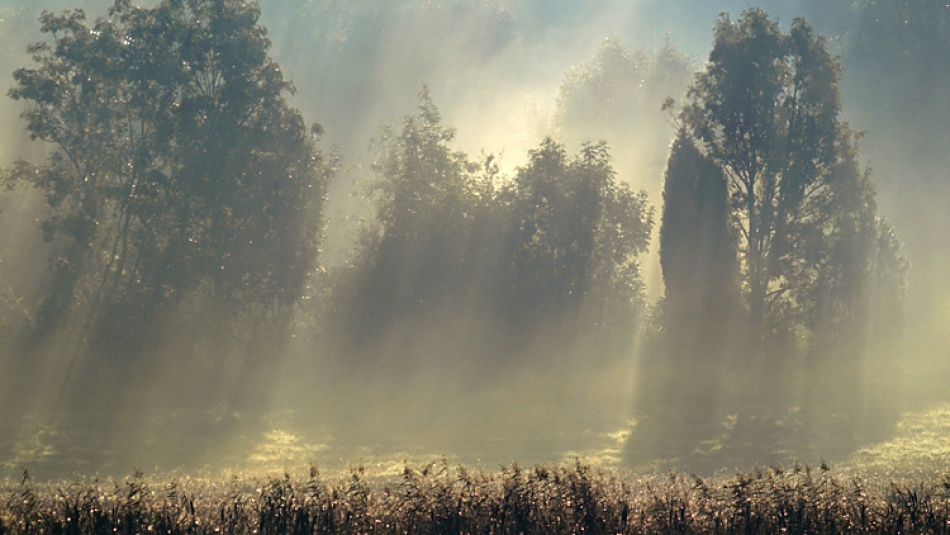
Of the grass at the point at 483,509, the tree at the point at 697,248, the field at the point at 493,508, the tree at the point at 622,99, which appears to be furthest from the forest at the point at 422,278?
the tree at the point at 622,99

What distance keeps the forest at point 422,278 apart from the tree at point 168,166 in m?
0.13

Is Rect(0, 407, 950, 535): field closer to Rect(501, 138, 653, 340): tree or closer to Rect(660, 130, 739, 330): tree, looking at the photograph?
Rect(660, 130, 739, 330): tree

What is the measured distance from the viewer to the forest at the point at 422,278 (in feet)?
131

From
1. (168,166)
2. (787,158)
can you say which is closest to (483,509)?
(168,166)

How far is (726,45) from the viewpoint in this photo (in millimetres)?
48500

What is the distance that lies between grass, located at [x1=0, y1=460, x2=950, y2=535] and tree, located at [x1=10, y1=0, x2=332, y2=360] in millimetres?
26468

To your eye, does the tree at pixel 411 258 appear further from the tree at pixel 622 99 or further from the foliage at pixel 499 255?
the tree at pixel 622 99

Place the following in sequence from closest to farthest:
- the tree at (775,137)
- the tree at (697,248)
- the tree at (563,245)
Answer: the tree at (697,248) → the tree at (775,137) → the tree at (563,245)

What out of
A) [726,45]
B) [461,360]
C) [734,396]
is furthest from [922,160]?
[461,360]

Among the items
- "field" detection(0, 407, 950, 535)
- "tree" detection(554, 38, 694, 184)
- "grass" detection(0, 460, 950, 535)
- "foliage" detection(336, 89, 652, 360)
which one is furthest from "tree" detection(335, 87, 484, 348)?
"tree" detection(554, 38, 694, 184)

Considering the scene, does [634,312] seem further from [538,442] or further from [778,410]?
[538,442]

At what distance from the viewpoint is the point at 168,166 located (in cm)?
4488

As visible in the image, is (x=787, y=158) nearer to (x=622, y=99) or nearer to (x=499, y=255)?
(x=499, y=255)

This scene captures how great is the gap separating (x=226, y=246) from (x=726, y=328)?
2534 centimetres
